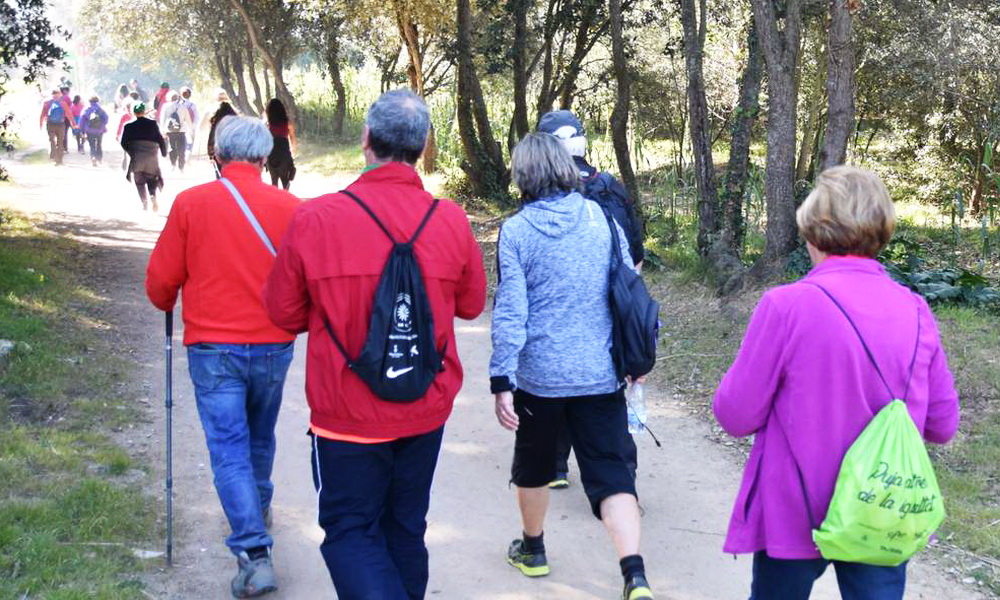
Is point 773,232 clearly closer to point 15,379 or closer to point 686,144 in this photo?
point 15,379

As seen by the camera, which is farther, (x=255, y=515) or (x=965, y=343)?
(x=965, y=343)

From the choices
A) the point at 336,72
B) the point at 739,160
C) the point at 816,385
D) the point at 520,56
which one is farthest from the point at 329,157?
the point at 816,385

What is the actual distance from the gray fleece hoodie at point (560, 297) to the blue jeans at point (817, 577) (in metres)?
1.25

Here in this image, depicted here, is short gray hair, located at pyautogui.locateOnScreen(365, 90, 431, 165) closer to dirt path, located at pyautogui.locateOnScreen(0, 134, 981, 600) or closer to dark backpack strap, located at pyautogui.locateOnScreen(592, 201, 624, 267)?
dark backpack strap, located at pyautogui.locateOnScreen(592, 201, 624, 267)

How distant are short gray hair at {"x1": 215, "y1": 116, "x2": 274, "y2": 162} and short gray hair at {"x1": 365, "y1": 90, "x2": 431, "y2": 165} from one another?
1214 mm

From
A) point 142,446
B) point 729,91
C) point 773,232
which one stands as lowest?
point 142,446

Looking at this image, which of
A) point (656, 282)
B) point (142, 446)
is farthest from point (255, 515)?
point (656, 282)

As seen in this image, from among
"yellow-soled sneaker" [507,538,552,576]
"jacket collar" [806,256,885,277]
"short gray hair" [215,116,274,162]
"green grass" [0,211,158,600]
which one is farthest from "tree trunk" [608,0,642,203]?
"jacket collar" [806,256,885,277]

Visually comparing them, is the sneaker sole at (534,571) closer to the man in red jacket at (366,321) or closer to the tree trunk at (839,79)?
the man in red jacket at (366,321)

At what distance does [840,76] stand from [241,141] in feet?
20.0

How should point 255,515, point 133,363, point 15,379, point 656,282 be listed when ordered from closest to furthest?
1. point 255,515
2. point 15,379
3. point 133,363
4. point 656,282

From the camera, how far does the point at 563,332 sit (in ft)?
13.6

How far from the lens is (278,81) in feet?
82.6

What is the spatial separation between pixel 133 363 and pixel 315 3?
45.6 feet
